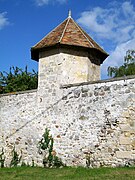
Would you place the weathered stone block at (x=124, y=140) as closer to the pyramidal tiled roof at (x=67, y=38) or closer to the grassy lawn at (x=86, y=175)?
the grassy lawn at (x=86, y=175)

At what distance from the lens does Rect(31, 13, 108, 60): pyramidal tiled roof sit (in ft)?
40.5

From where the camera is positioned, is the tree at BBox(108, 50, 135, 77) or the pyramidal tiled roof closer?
the pyramidal tiled roof

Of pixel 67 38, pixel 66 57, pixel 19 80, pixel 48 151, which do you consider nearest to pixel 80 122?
pixel 48 151

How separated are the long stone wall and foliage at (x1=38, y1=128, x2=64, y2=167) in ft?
0.68

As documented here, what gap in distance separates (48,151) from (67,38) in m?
4.67

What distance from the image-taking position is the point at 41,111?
40.3 feet

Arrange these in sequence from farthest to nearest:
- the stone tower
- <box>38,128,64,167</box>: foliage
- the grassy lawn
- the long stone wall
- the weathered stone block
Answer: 1. the stone tower
2. <box>38,128,64,167</box>: foliage
3. the long stone wall
4. the weathered stone block
5. the grassy lawn

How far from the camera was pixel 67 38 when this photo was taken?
12.5m

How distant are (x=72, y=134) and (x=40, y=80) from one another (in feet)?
9.37

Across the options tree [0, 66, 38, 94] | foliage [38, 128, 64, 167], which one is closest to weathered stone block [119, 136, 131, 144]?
foliage [38, 128, 64, 167]

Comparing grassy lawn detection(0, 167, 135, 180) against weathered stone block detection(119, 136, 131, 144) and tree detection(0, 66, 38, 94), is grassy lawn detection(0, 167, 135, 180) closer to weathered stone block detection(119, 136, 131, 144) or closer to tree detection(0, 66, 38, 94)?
weathered stone block detection(119, 136, 131, 144)

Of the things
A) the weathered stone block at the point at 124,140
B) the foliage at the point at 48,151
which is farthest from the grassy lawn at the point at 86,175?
the foliage at the point at 48,151

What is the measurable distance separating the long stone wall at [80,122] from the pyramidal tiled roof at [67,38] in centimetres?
185

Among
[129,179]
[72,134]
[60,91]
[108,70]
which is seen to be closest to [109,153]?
[72,134]
